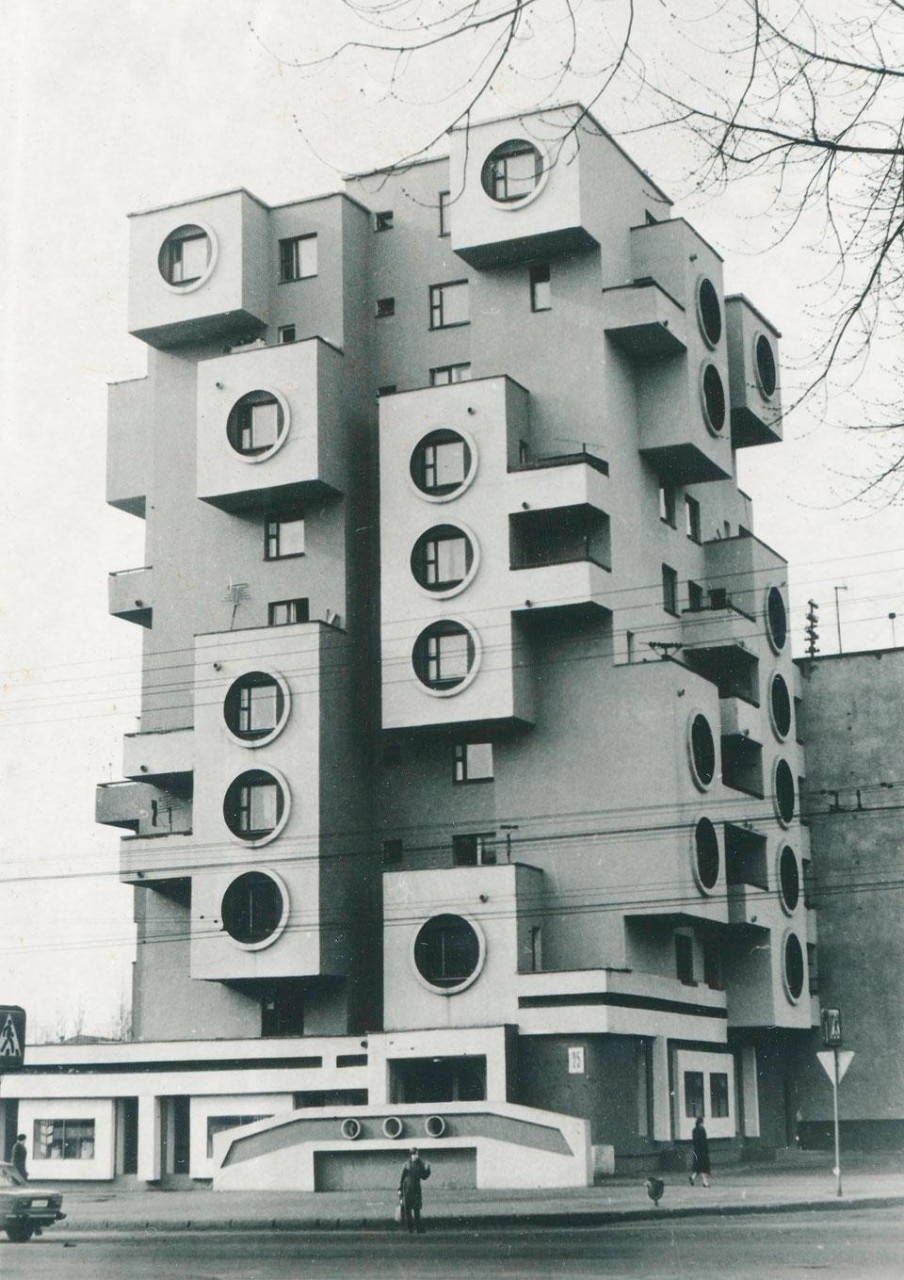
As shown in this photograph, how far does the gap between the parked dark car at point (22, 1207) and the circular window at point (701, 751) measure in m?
27.6

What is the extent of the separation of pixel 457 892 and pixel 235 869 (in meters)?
7.15

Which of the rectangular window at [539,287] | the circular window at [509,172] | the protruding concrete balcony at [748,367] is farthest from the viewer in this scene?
the protruding concrete balcony at [748,367]

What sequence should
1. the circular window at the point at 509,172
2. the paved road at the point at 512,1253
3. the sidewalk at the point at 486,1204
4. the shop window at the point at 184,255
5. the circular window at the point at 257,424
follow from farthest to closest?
the shop window at the point at 184,255, the circular window at the point at 257,424, the circular window at the point at 509,172, the sidewalk at the point at 486,1204, the paved road at the point at 512,1253

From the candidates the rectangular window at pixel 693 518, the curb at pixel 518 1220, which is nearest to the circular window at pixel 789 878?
the rectangular window at pixel 693 518

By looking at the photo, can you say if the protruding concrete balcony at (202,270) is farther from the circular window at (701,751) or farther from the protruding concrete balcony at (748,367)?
the circular window at (701,751)

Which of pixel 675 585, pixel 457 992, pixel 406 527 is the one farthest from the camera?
pixel 675 585

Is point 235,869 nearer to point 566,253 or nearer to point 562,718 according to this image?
point 562,718

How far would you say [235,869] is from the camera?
54969mm

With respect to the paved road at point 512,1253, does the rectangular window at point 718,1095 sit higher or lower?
higher

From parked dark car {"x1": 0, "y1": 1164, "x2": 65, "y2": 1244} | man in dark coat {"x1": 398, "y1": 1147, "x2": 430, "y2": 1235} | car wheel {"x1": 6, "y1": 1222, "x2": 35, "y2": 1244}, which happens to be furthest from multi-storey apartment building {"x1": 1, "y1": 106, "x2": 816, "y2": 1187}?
car wheel {"x1": 6, "y1": 1222, "x2": 35, "y2": 1244}

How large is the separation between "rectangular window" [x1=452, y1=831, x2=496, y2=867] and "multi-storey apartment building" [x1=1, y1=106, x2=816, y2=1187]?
105 mm

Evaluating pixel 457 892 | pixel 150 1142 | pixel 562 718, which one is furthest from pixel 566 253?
pixel 150 1142

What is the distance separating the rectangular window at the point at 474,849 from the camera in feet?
182

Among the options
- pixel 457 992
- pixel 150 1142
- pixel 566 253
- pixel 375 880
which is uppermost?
pixel 566 253
